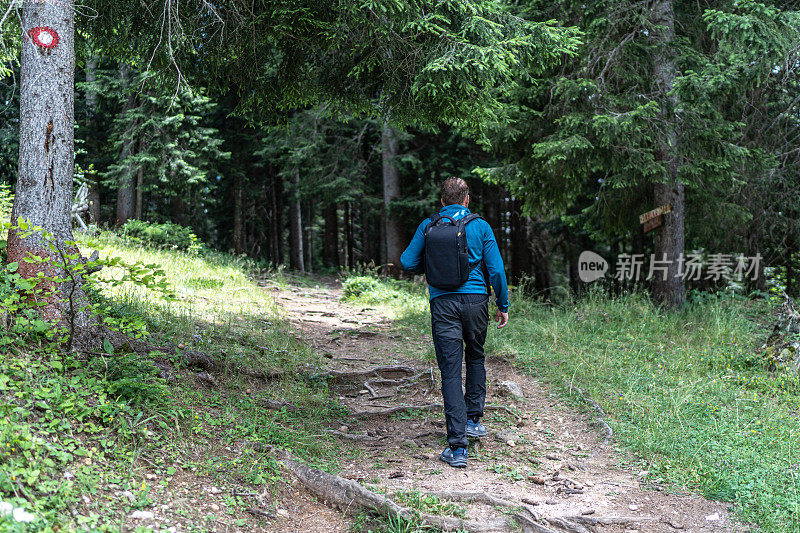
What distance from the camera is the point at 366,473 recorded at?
14.7 ft

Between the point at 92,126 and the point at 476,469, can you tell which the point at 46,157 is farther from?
the point at 92,126

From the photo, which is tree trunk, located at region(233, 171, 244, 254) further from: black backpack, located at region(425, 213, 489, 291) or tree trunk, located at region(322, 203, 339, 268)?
black backpack, located at region(425, 213, 489, 291)

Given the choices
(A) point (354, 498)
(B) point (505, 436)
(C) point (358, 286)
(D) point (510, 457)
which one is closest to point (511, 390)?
(B) point (505, 436)

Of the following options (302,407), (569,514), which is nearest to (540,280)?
(302,407)

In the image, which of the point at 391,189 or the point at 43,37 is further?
the point at 391,189

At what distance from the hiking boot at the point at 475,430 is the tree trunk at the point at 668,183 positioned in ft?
20.4

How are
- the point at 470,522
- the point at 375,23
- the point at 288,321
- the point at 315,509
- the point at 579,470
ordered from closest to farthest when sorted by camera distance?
the point at 470,522 → the point at 315,509 → the point at 579,470 → the point at 375,23 → the point at 288,321

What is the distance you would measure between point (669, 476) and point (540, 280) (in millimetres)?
11746

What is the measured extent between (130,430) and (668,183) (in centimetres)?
919

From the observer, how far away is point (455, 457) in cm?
466

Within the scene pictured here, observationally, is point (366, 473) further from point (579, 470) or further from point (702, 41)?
point (702, 41)

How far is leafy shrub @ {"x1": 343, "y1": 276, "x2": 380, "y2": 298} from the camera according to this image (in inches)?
530

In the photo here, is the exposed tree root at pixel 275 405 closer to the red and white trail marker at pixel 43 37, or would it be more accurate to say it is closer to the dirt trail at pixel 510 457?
the dirt trail at pixel 510 457

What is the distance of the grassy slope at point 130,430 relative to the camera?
10.1 feet
